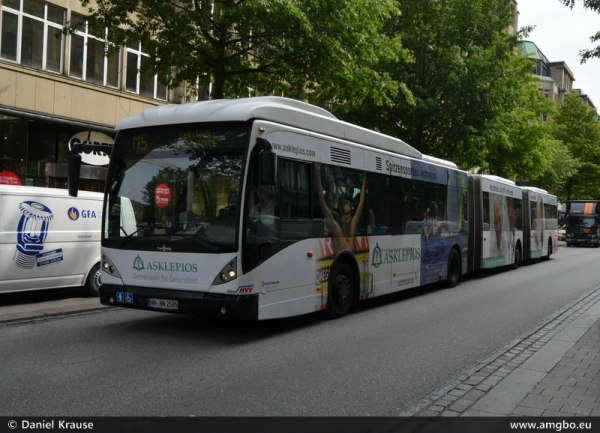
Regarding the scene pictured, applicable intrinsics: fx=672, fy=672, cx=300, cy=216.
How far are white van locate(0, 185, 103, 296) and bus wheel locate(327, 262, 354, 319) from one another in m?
5.03

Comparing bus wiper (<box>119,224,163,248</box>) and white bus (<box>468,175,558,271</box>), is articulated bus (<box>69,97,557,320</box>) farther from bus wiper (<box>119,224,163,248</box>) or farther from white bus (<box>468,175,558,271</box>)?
white bus (<box>468,175,558,271</box>)

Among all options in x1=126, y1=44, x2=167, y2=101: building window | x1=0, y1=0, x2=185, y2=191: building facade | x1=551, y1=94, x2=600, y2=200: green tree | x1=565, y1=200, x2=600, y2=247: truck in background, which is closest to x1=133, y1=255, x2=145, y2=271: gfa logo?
x1=0, y1=0, x2=185, y2=191: building facade

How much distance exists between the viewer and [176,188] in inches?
330

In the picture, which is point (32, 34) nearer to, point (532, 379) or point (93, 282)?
point (93, 282)

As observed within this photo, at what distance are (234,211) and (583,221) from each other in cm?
4092

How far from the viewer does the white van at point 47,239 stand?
11039 mm

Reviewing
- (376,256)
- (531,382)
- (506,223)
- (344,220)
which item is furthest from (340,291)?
(506,223)

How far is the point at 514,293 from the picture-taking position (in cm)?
1464

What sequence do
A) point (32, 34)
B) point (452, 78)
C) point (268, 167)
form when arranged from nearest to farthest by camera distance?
point (268, 167) → point (32, 34) → point (452, 78)

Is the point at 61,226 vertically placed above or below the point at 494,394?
above

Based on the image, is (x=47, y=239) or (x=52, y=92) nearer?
(x=47, y=239)
